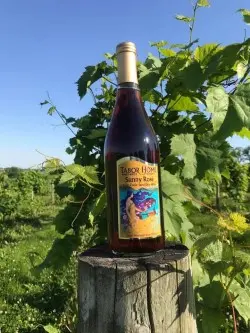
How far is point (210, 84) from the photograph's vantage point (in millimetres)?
2137

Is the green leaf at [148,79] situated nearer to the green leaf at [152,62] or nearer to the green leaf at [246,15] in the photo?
the green leaf at [152,62]

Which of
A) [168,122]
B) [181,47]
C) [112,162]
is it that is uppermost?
[181,47]

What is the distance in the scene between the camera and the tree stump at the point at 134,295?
4.49ft

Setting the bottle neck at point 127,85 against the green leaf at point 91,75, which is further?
the green leaf at point 91,75

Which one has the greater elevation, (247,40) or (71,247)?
(247,40)

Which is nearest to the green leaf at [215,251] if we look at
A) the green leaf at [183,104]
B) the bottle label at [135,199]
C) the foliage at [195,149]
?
the foliage at [195,149]

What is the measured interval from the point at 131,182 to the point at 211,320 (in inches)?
32.0

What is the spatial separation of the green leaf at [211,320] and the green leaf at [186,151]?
0.64 m

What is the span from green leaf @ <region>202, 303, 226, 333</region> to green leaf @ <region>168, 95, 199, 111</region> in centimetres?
106

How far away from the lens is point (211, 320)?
180 centimetres

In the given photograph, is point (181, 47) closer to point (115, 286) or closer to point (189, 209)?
point (189, 209)

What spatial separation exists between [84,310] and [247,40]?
1407 mm

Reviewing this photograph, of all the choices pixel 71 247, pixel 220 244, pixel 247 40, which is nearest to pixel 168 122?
pixel 247 40

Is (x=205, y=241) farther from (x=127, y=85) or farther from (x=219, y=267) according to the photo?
(x=127, y=85)
